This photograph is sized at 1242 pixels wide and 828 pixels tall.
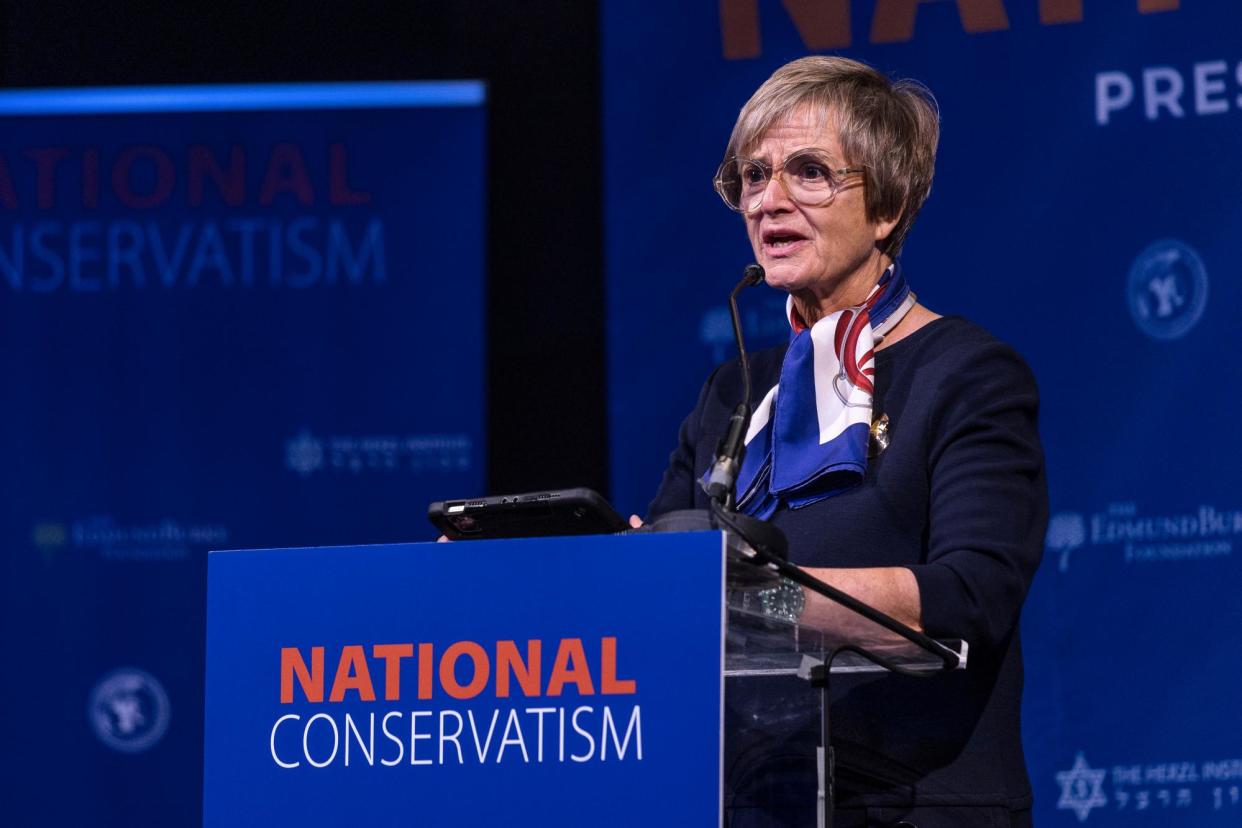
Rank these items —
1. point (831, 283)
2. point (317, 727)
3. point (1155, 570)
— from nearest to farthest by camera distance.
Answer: point (317, 727)
point (831, 283)
point (1155, 570)

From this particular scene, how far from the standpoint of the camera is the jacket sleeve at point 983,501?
4.88ft

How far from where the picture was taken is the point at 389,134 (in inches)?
147

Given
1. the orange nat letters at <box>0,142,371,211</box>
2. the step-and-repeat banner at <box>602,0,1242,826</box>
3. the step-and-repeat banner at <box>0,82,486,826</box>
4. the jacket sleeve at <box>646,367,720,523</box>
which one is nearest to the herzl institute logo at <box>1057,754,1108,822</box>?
the step-and-repeat banner at <box>602,0,1242,826</box>

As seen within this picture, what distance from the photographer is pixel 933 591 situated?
1465 mm

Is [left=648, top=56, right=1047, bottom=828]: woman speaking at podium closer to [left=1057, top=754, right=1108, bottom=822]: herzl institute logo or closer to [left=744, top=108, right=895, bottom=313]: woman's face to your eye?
[left=744, top=108, right=895, bottom=313]: woman's face

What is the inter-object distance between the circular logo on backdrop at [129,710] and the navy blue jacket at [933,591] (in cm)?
228

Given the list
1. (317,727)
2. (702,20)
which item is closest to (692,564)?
(317,727)

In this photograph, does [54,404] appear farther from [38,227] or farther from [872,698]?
[872,698]

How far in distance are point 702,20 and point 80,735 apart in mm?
2160

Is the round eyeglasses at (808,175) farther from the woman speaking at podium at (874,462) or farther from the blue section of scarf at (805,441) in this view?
the blue section of scarf at (805,441)

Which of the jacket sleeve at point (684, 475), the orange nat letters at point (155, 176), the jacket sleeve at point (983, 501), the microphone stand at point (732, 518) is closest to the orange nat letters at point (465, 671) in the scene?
the microphone stand at point (732, 518)

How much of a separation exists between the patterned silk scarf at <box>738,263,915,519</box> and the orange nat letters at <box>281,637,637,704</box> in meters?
0.52

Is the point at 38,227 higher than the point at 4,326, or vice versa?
the point at 38,227

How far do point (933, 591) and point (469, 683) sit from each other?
446mm
